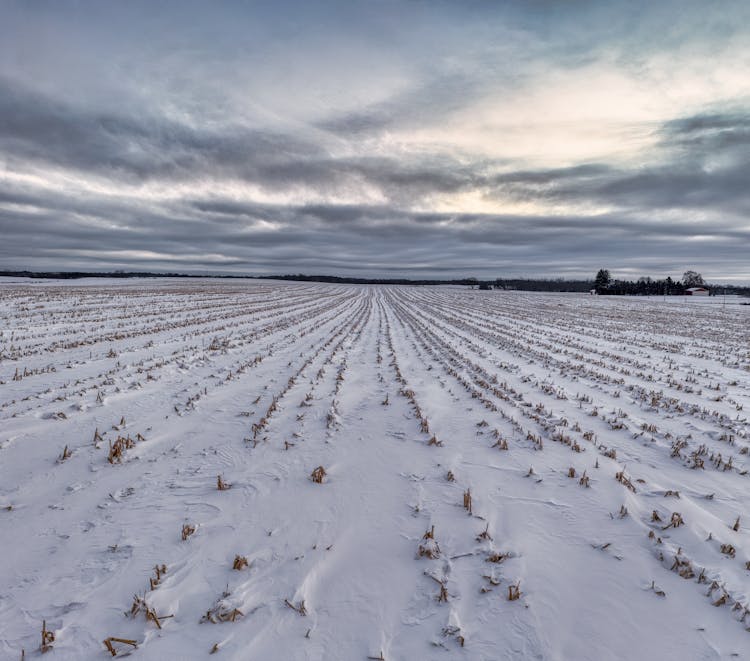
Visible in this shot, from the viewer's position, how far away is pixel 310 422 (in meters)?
7.16

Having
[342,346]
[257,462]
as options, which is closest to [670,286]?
[342,346]

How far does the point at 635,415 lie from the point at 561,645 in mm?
6392

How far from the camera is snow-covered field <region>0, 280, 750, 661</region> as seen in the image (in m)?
2.92

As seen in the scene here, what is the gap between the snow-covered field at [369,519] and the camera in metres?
2.92

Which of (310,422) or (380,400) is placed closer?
(310,422)

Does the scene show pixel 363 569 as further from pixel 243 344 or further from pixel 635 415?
pixel 243 344

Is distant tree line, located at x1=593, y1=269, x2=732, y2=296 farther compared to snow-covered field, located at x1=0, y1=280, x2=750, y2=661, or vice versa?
distant tree line, located at x1=593, y1=269, x2=732, y2=296

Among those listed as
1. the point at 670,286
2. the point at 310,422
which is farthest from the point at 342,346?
the point at 670,286

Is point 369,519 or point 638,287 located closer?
point 369,519

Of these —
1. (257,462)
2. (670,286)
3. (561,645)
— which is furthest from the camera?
(670,286)

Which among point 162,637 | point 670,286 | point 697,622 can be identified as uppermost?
point 670,286

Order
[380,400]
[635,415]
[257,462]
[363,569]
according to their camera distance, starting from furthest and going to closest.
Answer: [380,400] < [635,415] < [257,462] < [363,569]

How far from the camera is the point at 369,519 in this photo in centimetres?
431

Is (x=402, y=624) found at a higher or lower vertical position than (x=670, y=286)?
lower
